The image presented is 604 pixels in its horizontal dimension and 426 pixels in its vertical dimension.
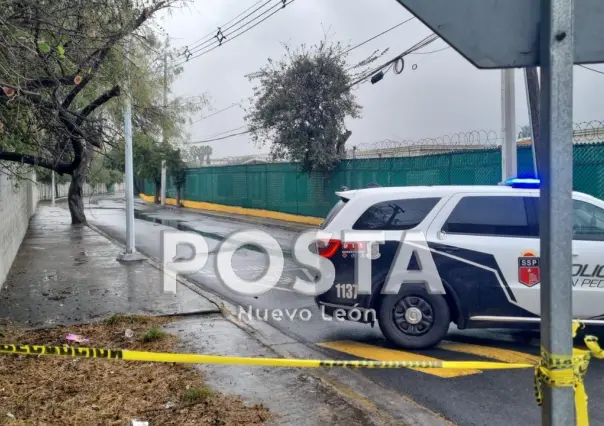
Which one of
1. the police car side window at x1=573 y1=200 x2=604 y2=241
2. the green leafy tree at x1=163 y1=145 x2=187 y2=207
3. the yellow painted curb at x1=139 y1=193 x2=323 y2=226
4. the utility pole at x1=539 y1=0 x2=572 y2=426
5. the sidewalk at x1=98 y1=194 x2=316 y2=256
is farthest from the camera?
the green leafy tree at x1=163 y1=145 x2=187 y2=207

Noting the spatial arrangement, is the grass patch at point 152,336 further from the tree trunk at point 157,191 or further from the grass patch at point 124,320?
the tree trunk at point 157,191

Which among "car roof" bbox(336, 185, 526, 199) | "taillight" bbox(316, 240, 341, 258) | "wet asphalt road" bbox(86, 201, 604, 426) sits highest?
"car roof" bbox(336, 185, 526, 199)

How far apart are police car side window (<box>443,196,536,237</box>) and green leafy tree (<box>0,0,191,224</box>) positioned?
13.1ft

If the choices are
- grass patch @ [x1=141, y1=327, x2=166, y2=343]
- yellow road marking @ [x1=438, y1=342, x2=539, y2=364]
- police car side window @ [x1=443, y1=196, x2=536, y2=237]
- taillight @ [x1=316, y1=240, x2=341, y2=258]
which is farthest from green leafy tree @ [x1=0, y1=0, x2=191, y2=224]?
yellow road marking @ [x1=438, y1=342, x2=539, y2=364]

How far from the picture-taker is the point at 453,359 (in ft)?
19.9

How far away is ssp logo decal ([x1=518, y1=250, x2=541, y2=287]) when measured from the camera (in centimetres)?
616

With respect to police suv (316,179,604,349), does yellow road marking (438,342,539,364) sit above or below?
below

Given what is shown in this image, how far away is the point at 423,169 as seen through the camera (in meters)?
17.3

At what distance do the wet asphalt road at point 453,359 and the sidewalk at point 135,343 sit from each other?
748 mm

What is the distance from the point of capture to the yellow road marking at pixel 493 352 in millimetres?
6051

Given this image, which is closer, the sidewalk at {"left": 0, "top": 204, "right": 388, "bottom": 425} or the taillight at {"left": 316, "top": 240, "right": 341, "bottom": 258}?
the sidewalk at {"left": 0, "top": 204, "right": 388, "bottom": 425}

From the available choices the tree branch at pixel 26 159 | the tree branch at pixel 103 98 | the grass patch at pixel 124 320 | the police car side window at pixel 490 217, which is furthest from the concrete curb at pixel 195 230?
the police car side window at pixel 490 217

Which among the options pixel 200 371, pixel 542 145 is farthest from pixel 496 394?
pixel 542 145

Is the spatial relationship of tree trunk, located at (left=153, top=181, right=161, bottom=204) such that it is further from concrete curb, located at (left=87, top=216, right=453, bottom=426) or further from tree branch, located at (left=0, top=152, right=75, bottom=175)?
concrete curb, located at (left=87, top=216, right=453, bottom=426)
